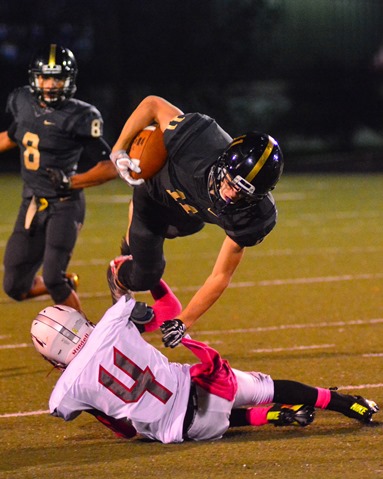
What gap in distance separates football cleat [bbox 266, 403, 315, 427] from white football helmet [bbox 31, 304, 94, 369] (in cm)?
80

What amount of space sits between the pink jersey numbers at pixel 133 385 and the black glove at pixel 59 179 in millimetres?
2248

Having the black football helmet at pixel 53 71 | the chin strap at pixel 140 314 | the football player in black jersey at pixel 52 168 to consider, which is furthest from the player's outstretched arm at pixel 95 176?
the chin strap at pixel 140 314

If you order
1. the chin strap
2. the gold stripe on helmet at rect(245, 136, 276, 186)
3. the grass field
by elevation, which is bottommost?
the grass field

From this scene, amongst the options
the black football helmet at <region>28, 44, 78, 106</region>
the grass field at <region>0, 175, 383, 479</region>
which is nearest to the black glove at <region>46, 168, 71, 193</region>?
the black football helmet at <region>28, 44, 78, 106</region>

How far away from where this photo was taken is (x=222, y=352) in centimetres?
560

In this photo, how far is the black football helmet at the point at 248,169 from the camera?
391cm

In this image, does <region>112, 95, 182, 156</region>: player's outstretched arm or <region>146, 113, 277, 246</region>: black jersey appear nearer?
<region>146, 113, 277, 246</region>: black jersey

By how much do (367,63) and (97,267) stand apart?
1183cm

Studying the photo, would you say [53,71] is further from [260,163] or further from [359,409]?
[359,409]

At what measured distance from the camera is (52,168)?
6.03 m

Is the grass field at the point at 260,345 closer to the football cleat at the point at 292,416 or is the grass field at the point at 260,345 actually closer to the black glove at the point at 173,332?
the football cleat at the point at 292,416

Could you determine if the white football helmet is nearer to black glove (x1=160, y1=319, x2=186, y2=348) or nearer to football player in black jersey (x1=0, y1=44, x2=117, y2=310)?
black glove (x1=160, y1=319, x2=186, y2=348)

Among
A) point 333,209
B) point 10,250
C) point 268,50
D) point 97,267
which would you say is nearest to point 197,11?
point 268,50

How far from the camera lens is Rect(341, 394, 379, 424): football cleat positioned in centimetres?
414
